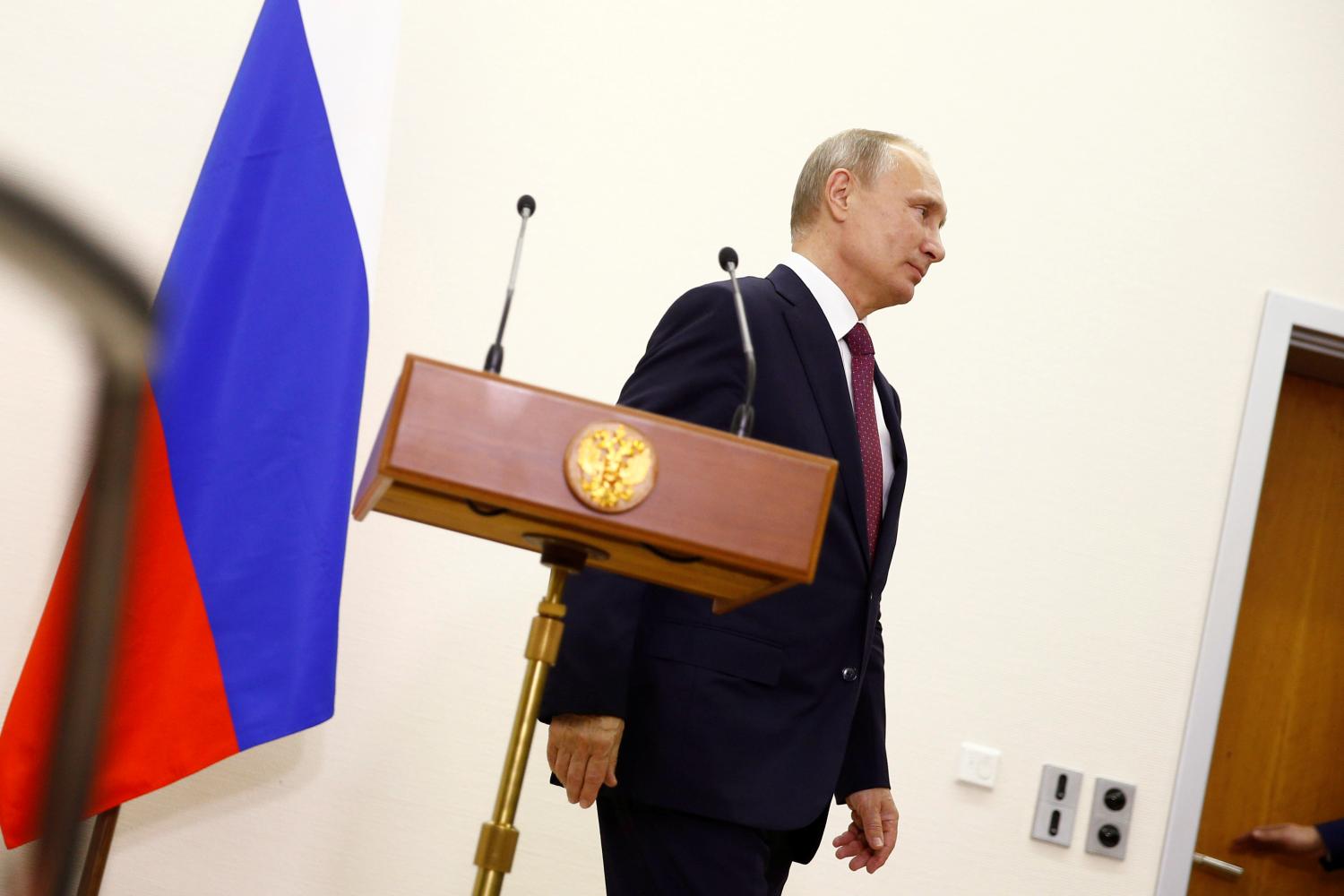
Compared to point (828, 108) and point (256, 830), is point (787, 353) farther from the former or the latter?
point (256, 830)

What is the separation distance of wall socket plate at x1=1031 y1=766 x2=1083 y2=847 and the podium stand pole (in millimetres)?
1920

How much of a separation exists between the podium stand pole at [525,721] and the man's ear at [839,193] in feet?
3.28

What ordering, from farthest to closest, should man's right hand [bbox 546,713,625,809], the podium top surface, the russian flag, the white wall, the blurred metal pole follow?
the white wall, the russian flag, man's right hand [bbox 546,713,625,809], the podium top surface, the blurred metal pole

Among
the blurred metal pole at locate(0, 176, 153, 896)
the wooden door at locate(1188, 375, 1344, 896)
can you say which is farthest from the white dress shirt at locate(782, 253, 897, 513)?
the wooden door at locate(1188, 375, 1344, 896)

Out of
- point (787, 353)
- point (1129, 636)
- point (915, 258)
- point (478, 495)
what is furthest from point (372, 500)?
point (1129, 636)

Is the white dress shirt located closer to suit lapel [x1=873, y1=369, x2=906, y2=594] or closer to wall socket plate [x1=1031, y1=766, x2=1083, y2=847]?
suit lapel [x1=873, y1=369, x2=906, y2=594]

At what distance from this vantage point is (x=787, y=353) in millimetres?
1647

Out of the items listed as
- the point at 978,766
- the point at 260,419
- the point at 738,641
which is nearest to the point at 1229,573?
the point at 978,766

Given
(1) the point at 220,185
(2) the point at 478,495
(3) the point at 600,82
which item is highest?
(3) the point at 600,82

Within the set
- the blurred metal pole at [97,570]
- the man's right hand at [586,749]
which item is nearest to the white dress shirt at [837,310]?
the man's right hand at [586,749]

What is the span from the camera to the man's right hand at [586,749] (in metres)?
1.35

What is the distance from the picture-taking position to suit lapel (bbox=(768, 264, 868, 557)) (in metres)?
1.63

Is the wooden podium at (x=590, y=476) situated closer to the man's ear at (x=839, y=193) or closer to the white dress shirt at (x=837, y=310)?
the white dress shirt at (x=837, y=310)

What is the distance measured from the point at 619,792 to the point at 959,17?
85.4 inches
